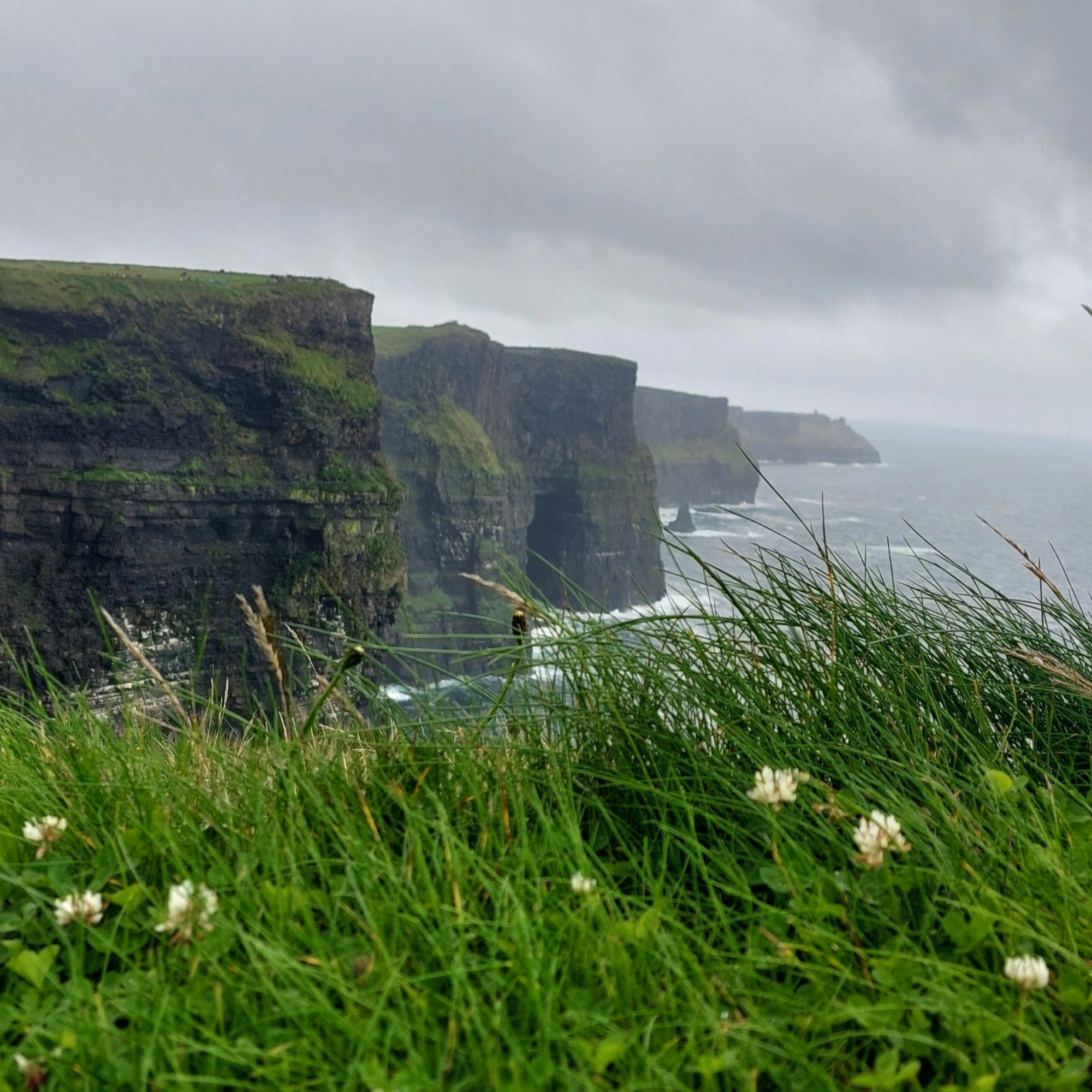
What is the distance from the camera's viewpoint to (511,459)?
453ft

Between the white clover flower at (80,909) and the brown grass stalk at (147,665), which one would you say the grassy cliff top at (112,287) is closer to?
the brown grass stalk at (147,665)

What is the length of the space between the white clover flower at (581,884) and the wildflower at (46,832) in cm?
125

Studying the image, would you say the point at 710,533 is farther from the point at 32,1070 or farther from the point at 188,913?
the point at 32,1070

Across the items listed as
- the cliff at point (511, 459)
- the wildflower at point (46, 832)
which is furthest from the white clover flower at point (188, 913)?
the cliff at point (511, 459)

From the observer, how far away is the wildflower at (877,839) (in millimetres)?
1888

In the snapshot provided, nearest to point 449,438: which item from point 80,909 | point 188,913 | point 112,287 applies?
point 112,287

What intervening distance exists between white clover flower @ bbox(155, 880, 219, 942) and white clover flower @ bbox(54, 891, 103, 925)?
18 cm

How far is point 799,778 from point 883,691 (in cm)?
72

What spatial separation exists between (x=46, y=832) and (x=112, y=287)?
72.6 metres

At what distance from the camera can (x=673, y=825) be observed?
7.84 feet

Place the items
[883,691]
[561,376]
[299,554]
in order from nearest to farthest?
1. [883,691]
2. [299,554]
3. [561,376]

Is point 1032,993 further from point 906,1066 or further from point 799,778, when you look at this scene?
point 799,778

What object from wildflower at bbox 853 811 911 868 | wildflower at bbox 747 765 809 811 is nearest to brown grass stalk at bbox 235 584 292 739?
wildflower at bbox 747 765 809 811

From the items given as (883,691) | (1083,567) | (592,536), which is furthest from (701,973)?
(592,536)
